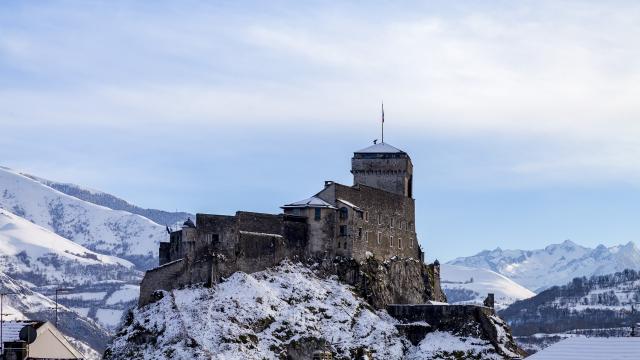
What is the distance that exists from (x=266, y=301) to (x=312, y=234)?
1376 centimetres

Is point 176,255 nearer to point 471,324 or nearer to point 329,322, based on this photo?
point 329,322

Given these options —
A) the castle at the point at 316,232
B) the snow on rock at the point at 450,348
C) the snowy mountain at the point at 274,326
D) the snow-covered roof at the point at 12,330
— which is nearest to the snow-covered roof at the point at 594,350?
the snow-covered roof at the point at 12,330

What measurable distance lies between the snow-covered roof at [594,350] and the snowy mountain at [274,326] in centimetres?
6246

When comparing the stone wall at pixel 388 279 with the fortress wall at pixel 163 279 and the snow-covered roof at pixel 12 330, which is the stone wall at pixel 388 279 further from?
the snow-covered roof at pixel 12 330

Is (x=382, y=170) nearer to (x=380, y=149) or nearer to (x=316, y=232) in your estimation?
(x=380, y=149)

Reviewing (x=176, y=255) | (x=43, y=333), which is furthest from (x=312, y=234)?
(x=43, y=333)

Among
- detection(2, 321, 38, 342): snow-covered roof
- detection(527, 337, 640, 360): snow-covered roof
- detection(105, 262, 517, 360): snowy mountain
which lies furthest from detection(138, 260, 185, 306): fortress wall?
detection(527, 337, 640, 360): snow-covered roof

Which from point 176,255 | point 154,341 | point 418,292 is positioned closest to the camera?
point 154,341

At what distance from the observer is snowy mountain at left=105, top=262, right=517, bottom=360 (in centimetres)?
14938

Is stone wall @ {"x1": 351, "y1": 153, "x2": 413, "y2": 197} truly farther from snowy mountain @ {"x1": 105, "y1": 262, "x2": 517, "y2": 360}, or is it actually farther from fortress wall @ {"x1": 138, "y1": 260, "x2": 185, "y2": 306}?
fortress wall @ {"x1": 138, "y1": 260, "x2": 185, "y2": 306}

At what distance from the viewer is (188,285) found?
156 meters

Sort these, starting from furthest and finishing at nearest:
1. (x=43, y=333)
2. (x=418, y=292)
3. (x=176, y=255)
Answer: (x=418, y=292) → (x=176, y=255) → (x=43, y=333)

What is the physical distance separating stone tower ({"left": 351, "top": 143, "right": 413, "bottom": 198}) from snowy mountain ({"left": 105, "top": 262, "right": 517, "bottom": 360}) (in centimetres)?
2289

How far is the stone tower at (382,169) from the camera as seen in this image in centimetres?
18462
